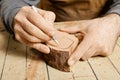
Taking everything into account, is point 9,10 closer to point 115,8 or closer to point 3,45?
point 3,45

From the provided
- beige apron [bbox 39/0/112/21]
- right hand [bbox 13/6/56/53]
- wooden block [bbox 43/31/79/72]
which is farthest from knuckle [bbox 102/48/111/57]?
beige apron [bbox 39/0/112/21]

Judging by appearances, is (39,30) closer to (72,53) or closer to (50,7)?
(72,53)

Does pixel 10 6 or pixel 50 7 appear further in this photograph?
pixel 50 7

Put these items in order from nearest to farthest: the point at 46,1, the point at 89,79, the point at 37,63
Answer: the point at 89,79 → the point at 37,63 → the point at 46,1

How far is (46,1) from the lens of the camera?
1.53 m

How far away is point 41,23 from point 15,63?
195 millimetres

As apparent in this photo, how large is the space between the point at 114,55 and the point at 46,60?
27 cm

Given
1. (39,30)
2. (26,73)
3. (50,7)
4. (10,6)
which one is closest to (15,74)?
(26,73)

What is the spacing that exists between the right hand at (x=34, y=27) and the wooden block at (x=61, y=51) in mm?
27

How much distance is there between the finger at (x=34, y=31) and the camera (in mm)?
812

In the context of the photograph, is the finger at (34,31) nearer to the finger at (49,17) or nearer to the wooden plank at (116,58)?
the finger at (49,17)

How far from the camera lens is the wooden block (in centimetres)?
82

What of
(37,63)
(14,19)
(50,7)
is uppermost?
(14,19)

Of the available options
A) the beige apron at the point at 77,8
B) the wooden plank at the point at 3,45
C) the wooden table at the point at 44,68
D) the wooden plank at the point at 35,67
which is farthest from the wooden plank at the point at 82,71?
the beige apron at the point at 77,8
